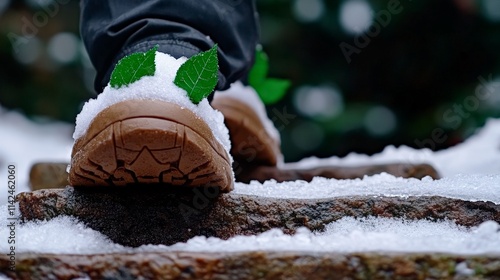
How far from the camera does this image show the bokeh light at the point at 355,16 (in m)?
1.86

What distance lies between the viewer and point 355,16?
1871 millimetres

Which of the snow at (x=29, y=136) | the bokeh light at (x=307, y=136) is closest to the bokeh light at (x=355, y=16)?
the bokeh light at (x=307, y=136)

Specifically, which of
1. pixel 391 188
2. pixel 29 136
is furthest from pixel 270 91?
pixel 29 136

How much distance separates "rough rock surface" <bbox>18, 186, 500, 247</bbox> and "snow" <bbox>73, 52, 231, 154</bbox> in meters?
0.08

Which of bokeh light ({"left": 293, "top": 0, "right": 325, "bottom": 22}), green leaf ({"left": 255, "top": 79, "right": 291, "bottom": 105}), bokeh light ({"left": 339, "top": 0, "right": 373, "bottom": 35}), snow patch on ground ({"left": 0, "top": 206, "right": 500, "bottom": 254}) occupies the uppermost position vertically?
bokeh light ({"left": 293, "top": 0, "right": 325, "bottom": 22})

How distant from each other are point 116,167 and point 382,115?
1.40 metres

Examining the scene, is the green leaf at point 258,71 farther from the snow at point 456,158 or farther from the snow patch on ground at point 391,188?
the snow patch on ground at point 391,188

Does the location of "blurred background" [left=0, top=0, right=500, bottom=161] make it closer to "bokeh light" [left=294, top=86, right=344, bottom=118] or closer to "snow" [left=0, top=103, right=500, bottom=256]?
"bokeh light" [left=294, top=86, right=344, bottom=118]

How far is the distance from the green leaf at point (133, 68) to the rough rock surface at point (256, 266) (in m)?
0.21

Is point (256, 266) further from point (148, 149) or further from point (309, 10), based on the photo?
point (309, 10)

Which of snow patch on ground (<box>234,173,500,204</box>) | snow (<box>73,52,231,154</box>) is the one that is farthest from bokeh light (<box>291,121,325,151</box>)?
snow (<box>73,52,231,154</box>)

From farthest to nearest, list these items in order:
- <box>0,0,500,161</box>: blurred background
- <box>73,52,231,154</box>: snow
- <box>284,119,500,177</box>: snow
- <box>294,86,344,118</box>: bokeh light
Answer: <box>294,86,344,118</box>: bokeh light < <box>0,0,500,161</box>: blurred background < <box>284,119,500,177</box>: snow < <box>73,52,231,154</box>: snow

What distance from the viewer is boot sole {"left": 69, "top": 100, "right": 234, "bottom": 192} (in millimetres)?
621

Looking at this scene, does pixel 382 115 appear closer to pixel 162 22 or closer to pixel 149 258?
pixel 162 22
